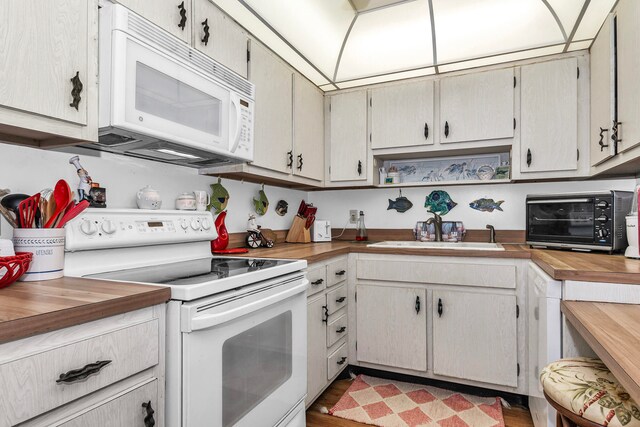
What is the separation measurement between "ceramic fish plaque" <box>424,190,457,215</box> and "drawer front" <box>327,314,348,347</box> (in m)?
1.12

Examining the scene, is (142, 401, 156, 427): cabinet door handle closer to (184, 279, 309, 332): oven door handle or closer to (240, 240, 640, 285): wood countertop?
(184, 279, 309, 332): oven door handle

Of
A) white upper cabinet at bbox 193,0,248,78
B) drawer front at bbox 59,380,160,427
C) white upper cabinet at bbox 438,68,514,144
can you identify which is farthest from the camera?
white upper cabinet at bbox 438,68,514,144

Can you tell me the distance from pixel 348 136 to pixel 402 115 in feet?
1.43

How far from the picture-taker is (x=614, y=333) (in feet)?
2.86

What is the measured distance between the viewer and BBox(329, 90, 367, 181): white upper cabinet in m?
2.79

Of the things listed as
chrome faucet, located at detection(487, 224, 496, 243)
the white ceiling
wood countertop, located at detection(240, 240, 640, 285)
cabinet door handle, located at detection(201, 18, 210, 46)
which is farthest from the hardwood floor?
the white ceiling

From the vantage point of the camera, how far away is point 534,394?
1809 mm

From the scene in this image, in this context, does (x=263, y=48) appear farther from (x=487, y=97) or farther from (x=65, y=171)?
(x=487, y=97)

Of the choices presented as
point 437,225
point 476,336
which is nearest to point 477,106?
point 437,225

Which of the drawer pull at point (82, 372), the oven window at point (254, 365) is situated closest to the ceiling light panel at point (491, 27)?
the oven window at point (254, 365)

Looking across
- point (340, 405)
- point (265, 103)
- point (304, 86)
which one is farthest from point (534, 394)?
point (304, 86)

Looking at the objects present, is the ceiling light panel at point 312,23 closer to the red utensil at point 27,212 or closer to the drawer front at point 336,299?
the red utensil at point 27,212

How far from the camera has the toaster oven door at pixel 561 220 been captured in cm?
193

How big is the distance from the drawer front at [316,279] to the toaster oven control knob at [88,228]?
975mm
